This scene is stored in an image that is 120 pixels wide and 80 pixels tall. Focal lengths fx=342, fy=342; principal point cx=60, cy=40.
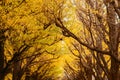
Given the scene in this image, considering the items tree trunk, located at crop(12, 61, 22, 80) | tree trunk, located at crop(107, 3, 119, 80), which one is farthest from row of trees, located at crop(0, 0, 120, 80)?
tree trunk, located at crop(12, 61, 22, 80)

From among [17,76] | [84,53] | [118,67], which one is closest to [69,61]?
[17,76]

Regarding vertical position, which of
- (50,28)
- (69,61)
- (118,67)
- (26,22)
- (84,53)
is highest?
(26,22)

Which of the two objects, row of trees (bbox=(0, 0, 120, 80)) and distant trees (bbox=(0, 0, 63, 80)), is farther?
distant trees (bbox=(0, 0, 63, 80))

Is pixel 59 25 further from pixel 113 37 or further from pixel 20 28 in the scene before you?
pixel 113 37

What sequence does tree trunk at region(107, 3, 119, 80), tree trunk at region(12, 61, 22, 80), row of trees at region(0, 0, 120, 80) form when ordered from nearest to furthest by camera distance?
1. row of trees at region(0, 0, 120, 80)
2. tree trunk at region(107, 3, 119, 80)
3. tree trunk at region(12, 61, 22, 80)

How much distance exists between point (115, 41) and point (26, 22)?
3.19 m

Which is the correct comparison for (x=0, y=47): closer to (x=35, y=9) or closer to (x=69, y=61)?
(x=35, y=9)

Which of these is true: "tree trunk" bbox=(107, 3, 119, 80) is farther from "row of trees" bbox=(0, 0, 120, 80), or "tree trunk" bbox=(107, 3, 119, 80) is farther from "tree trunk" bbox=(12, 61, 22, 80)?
"tree trunk" bbox=(12, 61, 22, 80)

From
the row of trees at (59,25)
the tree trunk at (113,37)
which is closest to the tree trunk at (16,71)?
the row of trees at (59,25)

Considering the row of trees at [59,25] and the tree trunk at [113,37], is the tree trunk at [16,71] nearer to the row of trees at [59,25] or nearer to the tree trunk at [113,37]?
the row of trees at [59,25]

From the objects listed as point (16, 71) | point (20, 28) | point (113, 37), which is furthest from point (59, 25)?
point (16, 71)

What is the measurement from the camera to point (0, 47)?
46.5 ft

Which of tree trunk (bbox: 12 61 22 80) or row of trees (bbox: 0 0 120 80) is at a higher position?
row of trees (bbox: 0 0 120 80)

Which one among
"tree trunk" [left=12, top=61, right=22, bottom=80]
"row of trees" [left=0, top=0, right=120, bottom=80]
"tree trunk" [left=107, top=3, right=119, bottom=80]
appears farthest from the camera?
"tree trunk" [left=12, top=61, right=22, bottom=80]
